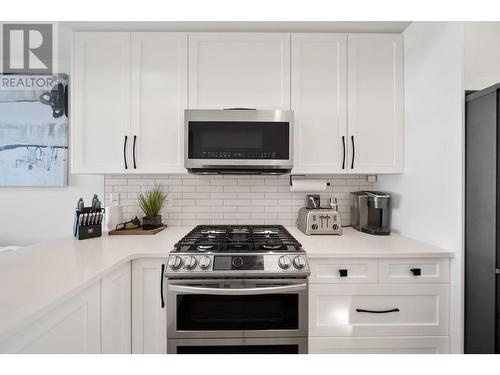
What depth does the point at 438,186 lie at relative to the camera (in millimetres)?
1695

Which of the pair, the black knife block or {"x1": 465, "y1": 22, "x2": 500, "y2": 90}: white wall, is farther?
the black knife block

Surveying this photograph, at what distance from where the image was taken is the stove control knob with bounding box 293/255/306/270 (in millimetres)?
1551

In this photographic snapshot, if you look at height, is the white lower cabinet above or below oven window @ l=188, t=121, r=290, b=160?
below

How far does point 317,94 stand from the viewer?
2061mm

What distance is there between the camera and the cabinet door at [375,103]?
206 cm

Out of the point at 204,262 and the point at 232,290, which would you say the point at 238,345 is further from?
the point at 204,262

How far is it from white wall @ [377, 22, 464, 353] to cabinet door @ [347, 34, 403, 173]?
62 millimetres

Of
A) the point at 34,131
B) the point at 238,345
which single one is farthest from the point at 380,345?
the point at 34,131

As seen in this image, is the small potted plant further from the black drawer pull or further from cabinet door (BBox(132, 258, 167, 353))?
the black drawer pull

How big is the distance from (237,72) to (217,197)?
100cm

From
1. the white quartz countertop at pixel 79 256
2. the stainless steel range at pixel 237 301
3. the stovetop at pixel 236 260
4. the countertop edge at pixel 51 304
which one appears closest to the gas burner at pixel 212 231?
the white quartz countertop at pixel 79 256

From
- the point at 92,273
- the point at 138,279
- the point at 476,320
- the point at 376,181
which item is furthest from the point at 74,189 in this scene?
the point at 476,320

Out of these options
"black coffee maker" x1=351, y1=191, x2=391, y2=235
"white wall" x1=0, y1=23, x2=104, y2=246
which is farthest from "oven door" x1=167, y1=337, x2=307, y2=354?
"white wall" x1=0, y1=23, x2=104, y2=246

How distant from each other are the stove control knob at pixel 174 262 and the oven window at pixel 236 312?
0.55 feet
